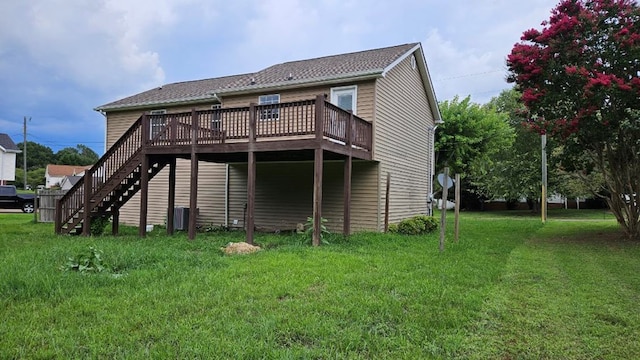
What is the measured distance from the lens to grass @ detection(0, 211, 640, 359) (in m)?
3.45

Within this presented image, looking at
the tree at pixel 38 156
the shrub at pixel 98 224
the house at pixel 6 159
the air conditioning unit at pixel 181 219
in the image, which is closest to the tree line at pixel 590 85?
the air conditioning unit at pixel 181 219

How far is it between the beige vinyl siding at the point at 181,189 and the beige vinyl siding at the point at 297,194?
587mm

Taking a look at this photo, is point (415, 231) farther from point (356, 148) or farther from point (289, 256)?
Answer: point (289, 256)

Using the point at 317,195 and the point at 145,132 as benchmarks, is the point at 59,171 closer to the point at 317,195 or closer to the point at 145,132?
the point at 145,132

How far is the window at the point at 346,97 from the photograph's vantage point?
12.0 meters

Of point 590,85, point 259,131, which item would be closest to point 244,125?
point 259,131

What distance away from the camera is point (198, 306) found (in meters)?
4.43

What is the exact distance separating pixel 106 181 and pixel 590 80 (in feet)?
42.5

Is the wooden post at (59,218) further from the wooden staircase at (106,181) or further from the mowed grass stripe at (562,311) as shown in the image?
the mowed grass stripe at (562,311)

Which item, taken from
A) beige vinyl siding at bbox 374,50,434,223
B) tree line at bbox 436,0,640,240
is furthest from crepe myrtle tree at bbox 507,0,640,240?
beige vinyl siding at bbox 374,50,434,223

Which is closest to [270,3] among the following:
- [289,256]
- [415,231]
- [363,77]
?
[363,77]

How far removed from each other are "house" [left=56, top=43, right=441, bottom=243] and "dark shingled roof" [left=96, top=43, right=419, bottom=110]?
61mm

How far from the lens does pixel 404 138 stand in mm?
14062

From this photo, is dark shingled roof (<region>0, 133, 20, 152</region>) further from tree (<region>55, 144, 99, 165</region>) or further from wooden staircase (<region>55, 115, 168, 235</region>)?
tree (<region>55, 144, 99, 165</region>)
